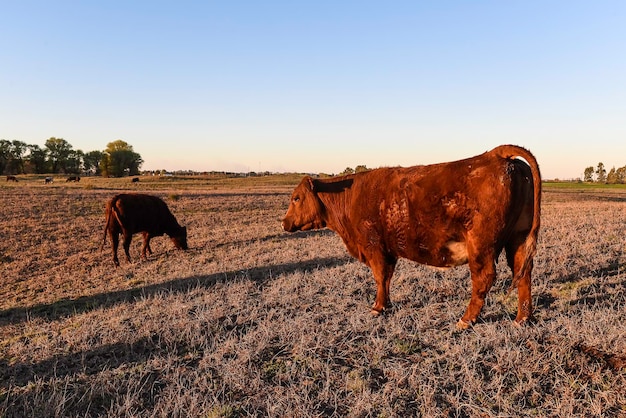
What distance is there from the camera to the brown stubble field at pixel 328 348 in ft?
10.1

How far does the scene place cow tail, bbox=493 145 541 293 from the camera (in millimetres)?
4281

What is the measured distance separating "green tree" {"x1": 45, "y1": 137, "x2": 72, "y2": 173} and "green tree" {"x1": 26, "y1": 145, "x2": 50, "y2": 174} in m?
1.24

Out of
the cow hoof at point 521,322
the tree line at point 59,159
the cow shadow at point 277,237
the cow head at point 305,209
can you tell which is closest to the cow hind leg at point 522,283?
the cow hoof at point 521,322

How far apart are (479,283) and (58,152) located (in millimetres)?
107699

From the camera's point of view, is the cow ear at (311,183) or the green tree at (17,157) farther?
the green tree at (17,157)

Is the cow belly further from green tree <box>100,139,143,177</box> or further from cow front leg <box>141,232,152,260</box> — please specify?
green tree <box>100,139,143,177</box>

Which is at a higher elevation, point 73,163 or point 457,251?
point 73,163

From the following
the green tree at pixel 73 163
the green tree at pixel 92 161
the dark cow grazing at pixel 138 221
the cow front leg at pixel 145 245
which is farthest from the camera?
the green tree at pixel 92 161

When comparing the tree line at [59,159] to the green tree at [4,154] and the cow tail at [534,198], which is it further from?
the cow tail at [534,198]

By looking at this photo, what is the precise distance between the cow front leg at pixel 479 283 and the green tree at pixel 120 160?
94334 millimetres

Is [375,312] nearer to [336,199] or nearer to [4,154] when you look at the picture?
[336,199]

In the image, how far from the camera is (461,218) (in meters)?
4.46

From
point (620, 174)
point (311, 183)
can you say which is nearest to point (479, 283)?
point (311, 183)

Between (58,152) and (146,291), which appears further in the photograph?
(58,152)
